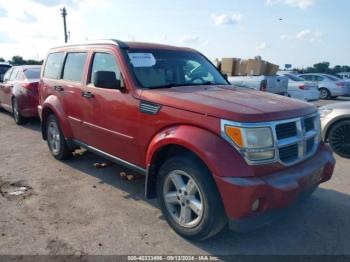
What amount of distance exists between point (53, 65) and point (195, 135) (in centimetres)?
398

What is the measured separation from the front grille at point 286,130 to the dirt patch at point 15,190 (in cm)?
336

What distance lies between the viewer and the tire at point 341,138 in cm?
664

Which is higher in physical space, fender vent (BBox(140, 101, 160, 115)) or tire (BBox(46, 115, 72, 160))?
fender vent (BBox(140, 101, 160, 115))

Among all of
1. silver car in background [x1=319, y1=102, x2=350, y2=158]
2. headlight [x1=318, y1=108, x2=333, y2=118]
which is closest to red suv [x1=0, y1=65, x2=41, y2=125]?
headlight [x1=318, y1=108, x2=333, y2=118]

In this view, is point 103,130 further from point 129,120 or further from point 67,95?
point 67,95

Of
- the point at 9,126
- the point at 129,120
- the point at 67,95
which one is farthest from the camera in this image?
the point at 9,126

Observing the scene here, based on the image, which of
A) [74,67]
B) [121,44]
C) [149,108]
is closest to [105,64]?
[121,44]

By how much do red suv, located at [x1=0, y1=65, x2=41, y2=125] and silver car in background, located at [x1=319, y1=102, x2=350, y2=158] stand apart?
6879 millimetres

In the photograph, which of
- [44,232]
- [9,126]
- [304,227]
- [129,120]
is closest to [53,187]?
[44,232]

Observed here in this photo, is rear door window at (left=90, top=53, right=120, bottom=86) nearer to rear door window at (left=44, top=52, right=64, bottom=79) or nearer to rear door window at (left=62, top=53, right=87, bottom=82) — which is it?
rear door window at (left=62, top=53, right=87, bottom=82)

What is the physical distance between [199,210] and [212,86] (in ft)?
6.05

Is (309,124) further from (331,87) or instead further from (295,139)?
(331,87)

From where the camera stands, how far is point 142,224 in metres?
4.06

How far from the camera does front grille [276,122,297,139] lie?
3.43m
